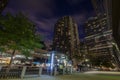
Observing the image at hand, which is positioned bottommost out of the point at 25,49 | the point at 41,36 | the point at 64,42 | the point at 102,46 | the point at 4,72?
the point at 4,72

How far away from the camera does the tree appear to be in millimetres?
15367

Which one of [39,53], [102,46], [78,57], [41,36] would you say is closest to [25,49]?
[41,36]

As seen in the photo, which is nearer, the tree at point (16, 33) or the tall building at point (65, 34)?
the tree at point (16, 33)

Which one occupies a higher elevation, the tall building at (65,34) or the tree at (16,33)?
the tall building at (65,34)

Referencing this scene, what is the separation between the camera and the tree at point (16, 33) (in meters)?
15.4

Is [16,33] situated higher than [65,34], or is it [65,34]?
[65,34]

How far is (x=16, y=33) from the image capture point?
51.9 ft

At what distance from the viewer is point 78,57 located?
64.6m

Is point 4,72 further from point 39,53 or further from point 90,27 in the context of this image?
point 90,27

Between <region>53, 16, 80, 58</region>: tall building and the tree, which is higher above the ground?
<region>53, 16, 80, 58</region>: tall building

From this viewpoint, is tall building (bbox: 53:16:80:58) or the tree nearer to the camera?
the tree

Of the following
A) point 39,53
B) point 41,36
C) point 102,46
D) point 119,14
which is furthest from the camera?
point 102,46

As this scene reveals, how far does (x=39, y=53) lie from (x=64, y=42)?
11872 cm

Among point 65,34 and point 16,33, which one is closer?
point 16,33
